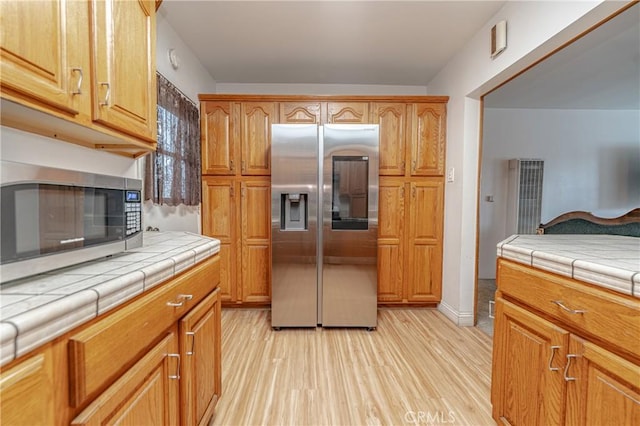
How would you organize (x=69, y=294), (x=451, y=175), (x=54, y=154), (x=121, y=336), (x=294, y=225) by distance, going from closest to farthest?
(x=69, y=294), (x=121, y=336), (x=54, y=154), (x=294, y=225), (x=451, y=175)

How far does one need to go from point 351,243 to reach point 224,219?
1316 millimetres

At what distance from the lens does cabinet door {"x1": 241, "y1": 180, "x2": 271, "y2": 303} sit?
279 cm

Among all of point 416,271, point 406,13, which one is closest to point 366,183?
point 416,271

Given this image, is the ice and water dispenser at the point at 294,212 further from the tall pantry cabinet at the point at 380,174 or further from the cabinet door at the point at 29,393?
the cabinet door at the point at 29,393

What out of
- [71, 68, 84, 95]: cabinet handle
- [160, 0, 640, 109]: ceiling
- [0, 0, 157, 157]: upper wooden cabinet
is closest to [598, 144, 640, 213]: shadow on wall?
[160, 0, 640, 109]: ceiling

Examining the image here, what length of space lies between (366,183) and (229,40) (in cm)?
170

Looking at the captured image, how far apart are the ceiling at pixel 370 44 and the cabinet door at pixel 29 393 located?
223 centimetres

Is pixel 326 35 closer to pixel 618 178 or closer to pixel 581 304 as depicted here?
pixel 581 304

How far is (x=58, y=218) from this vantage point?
73 cm

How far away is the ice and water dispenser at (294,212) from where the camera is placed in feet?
8.09

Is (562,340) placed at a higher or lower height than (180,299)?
lower

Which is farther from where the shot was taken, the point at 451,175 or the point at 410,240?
the point at 410,240

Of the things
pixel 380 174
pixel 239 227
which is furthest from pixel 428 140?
pixel 239 227

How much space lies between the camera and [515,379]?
1.15m
